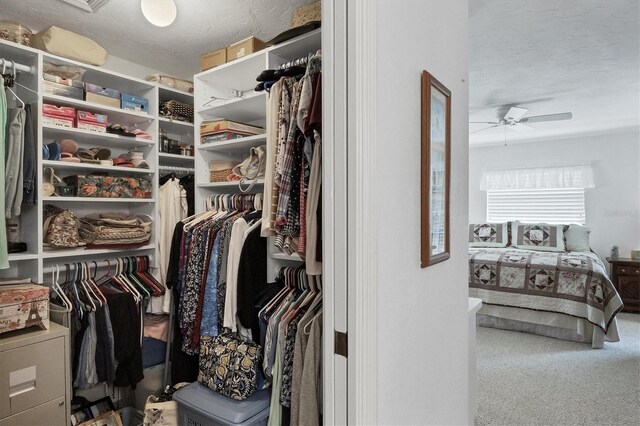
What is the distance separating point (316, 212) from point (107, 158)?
188cm

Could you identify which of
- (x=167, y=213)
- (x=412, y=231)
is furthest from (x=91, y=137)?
(x=412, y=231)

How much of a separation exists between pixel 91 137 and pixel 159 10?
1.02 m

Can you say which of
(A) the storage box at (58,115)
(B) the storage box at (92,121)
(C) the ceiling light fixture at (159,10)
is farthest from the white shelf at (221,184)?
(C) the ceiling light fixture at (159,10)

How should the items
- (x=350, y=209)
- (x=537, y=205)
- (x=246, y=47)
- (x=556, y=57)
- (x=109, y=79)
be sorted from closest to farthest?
(x=350, y=209) → (x=246, y=47) → (x=109, y=79) → (x=556, y=57) → (x=537, y=205)

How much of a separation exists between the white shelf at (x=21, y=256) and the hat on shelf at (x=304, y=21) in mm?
1787

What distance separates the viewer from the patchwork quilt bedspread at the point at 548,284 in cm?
383

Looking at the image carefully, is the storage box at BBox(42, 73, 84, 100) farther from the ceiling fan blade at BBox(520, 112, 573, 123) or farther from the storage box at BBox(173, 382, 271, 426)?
the ceiling fan blade at BBox(520, 112, 573, 123)

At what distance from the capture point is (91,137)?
2.58 metres

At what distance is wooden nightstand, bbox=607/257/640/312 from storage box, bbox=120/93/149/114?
19.9ft

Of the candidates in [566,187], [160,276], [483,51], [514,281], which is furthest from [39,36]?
[566,187]

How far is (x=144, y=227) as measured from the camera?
107 inches

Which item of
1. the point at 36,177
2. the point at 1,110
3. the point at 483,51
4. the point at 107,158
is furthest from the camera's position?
the point at 483,51

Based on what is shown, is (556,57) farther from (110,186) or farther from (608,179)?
(608,179)

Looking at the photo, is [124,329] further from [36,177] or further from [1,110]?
[1,110]
